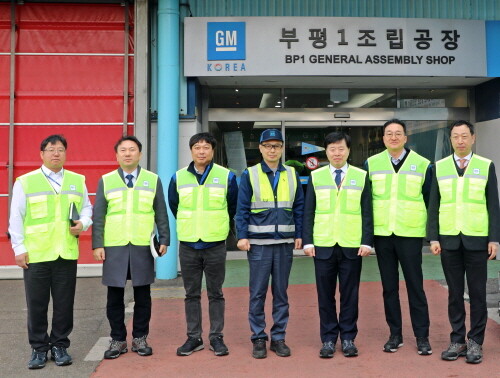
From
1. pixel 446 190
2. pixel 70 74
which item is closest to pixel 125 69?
pixel 70 74

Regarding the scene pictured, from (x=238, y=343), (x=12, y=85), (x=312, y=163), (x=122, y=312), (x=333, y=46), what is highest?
(x=333, y=46)

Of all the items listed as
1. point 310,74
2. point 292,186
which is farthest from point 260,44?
point 292,186

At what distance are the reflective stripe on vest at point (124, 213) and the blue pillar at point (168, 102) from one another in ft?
10.5

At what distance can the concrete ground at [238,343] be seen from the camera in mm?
4277

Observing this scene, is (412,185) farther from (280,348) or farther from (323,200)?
(280,348)

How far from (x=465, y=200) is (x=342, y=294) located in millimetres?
1338

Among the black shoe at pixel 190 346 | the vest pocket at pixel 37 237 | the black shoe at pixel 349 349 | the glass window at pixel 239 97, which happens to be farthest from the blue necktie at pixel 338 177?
the glass window at pixel 239 97

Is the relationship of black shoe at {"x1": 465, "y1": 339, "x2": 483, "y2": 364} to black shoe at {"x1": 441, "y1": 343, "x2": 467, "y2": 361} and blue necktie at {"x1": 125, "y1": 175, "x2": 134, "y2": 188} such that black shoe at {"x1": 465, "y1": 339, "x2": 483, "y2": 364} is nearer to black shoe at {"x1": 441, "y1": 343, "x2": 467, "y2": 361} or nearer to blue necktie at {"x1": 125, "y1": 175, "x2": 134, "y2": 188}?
black shoe at {"x1": 441, "y1": 343, "x2": 467, "y2": 361}

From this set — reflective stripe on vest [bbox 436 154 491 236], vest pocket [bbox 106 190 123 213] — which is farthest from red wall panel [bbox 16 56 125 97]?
reflective stripe on vest [bbox 436 154 491 236]

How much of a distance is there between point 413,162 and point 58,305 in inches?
134

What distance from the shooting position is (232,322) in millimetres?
5734

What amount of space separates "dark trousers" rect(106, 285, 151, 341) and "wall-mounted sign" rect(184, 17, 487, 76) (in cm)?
440

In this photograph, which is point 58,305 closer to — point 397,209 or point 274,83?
point 397,209

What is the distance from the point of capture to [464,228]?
4453 mm
